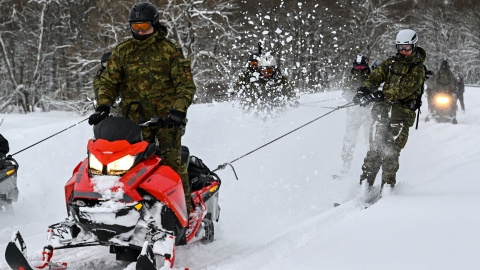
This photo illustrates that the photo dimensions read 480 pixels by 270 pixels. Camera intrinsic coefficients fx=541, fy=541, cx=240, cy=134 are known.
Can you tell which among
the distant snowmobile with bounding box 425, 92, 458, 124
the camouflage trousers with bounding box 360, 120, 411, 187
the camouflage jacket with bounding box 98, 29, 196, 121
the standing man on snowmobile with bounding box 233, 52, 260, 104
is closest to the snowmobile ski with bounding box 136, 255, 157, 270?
the camouflage jacket with bounding box 98, 29, 196, 121

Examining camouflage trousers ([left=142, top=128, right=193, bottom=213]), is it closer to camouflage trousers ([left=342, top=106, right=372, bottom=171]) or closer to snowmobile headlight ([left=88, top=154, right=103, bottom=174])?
snowmobile headlight ([left=88, top=154, right=103, bottom=174])

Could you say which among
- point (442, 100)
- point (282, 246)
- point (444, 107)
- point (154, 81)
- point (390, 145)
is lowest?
point (444, 107)

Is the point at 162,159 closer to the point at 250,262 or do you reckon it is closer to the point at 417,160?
Answer: the point at 250,262

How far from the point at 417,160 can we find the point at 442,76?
566 centimetres

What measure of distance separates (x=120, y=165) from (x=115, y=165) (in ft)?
0.11

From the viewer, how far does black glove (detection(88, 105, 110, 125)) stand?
4.01 m

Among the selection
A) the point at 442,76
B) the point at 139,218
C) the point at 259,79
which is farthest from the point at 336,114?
the point at 139,218

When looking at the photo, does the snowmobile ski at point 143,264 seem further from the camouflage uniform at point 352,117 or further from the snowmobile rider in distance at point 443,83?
the snowmobile rider in distance at point 443,83

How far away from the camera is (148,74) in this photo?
171 inches

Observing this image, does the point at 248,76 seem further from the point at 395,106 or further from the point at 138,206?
the point at 138,206

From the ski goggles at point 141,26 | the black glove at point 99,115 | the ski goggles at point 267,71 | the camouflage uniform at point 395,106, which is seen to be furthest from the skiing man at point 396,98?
the ski goggles at point 267,71

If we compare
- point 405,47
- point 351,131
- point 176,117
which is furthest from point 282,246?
point 351,131

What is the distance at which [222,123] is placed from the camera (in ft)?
40.7

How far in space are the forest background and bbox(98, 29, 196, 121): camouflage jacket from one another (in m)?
24.3
